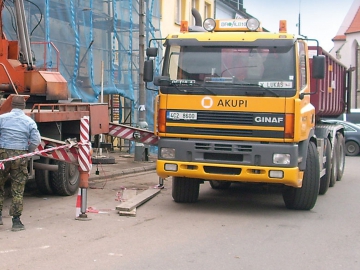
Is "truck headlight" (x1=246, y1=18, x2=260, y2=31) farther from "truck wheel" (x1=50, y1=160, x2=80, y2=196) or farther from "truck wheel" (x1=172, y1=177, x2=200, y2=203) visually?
"truck wheel" (x1=50, y1=160, x2=80, y2=196)

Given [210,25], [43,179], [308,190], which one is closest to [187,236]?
[308,190]

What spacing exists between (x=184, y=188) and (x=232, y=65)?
8.07ft

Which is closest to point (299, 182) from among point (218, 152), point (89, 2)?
point (218, 152)

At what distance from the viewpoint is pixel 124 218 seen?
9.27 metres

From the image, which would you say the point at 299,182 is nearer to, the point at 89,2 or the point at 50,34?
the point at 50,34

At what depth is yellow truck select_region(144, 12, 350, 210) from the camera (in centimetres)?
926

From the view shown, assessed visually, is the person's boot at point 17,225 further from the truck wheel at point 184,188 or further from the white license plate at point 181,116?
the truck wheel at point 184,188

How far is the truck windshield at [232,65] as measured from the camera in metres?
9.38

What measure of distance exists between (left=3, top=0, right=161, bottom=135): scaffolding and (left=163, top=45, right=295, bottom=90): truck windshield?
24.9 ft

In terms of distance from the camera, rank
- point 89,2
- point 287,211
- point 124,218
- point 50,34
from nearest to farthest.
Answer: point 124,218, point 287,211, point 50,34, point 89,2

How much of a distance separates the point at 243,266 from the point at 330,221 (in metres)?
3.34

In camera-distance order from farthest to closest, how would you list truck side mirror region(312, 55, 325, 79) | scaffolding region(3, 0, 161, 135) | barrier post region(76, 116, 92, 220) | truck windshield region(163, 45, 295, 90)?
scaffolding region(3, 0, 161, 135), truck side mirror region(312, 55, 325, 79), truck windshield region(163, 45, 295, 90), barrier post region(76, 116, 92, 220)

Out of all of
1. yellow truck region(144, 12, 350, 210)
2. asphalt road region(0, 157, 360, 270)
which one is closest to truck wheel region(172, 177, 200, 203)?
asphalt road region(0, 157, 360, 270)

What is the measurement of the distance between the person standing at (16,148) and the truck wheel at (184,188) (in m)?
3.18
